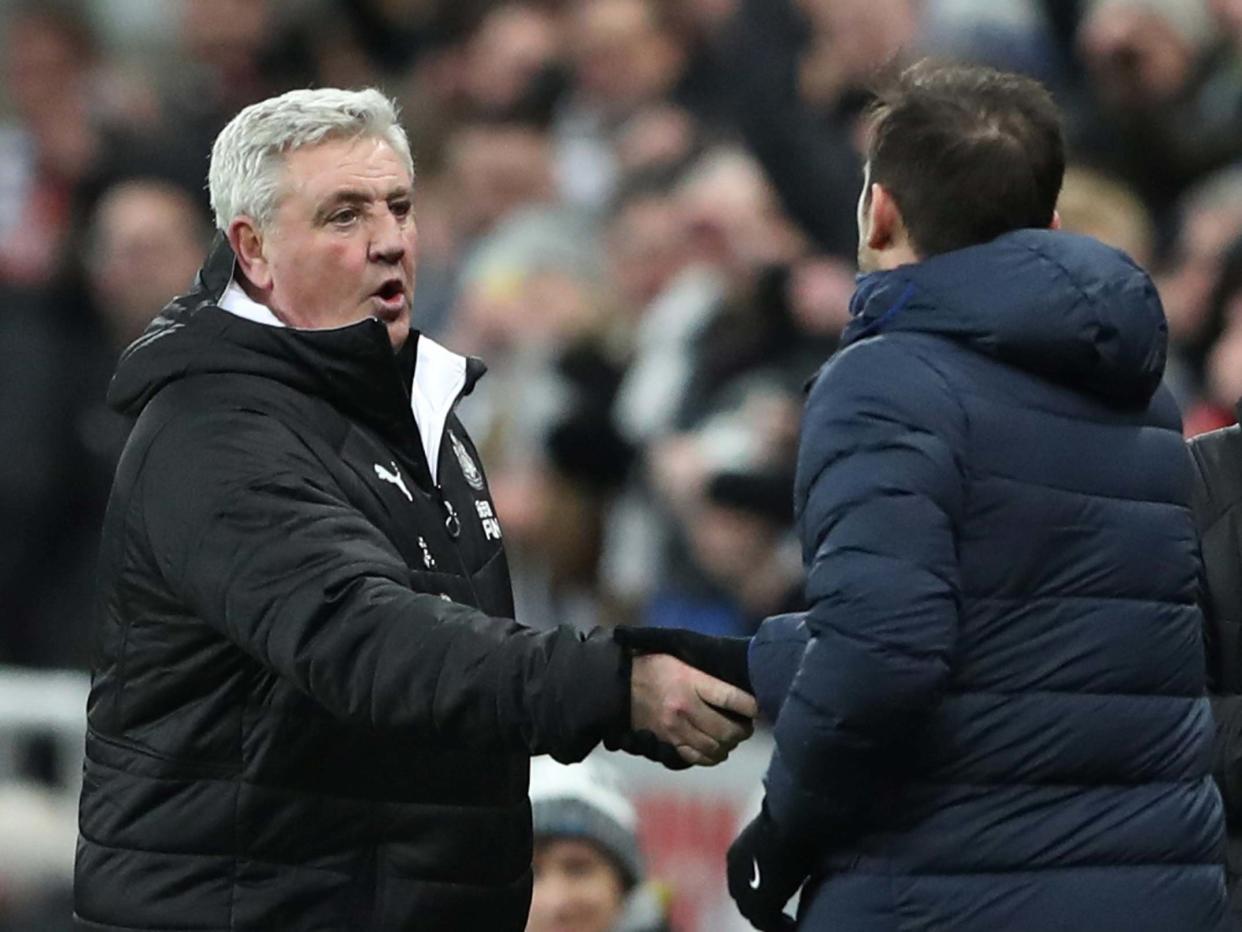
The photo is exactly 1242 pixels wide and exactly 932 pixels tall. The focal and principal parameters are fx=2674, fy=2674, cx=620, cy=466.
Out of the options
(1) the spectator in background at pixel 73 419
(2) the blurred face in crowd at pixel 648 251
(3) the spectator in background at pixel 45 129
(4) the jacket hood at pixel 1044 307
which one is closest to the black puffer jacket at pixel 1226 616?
(4) the jacket hood at pixel 1044 307

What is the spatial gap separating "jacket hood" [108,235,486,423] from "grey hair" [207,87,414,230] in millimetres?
175

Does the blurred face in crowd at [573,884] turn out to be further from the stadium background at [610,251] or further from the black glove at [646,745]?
the black glove at [646,745]

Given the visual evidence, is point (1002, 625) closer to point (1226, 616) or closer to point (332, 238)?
point (1226, 616)

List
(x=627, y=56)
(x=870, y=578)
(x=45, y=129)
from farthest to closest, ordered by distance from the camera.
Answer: (x=45, y=129)
(x=627, y=56)
(x=870, y=578)

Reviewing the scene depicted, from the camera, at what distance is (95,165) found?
9.55 meters

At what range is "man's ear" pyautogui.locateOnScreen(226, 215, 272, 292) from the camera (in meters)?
3.79

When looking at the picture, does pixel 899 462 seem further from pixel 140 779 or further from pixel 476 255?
pixel 476 255

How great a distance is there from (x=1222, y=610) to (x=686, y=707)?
0.88 metres

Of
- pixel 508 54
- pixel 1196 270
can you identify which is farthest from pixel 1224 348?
pixel 508 54

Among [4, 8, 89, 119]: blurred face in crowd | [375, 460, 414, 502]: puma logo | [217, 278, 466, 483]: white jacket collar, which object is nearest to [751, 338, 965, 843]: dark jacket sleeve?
[375, 460, 414, 502]: puma logo

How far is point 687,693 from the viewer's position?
3.31 metres

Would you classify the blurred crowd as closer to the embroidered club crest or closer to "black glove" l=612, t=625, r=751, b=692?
the embroidered club crest

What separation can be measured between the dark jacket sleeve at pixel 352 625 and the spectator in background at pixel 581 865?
4.68 feet

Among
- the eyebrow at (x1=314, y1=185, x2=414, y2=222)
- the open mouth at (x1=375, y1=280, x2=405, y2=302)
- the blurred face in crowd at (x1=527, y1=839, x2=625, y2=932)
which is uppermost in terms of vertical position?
the eyebrow at (x1=314, y1=185, x2=414, y2=222)
